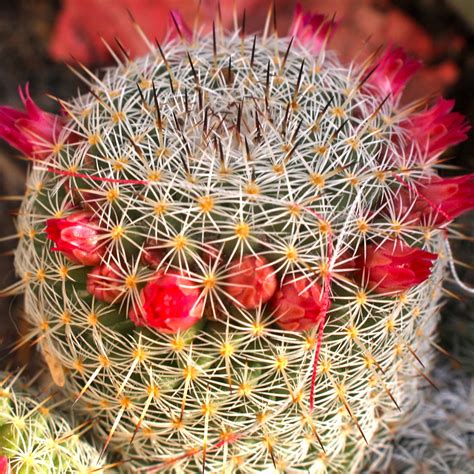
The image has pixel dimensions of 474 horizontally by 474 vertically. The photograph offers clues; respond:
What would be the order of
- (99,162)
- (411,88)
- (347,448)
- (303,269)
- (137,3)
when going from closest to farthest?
(303,269), (99,162), (347,448), (411,88), (137,3)

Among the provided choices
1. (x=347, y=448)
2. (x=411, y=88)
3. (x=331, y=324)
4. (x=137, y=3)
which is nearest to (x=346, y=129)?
(x=331, y=324)

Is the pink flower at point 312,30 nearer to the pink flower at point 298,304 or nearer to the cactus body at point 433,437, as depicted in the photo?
the pink flower at point 298,304

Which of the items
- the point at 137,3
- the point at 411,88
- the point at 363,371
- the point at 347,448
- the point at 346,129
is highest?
the point at 346,129

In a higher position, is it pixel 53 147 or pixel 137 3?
pixel 53 147

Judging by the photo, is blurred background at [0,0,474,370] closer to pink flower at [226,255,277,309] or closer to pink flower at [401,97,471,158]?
pink flower at [401,97,471,158]

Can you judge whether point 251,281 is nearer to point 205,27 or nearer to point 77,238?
point 77,238

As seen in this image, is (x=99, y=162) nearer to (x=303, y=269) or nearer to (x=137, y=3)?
(x=303, y=269)
